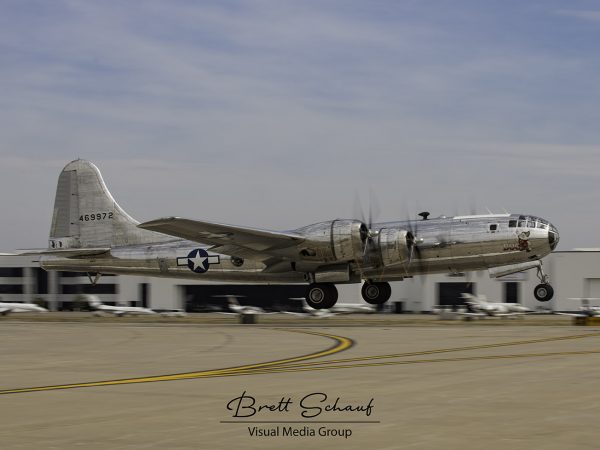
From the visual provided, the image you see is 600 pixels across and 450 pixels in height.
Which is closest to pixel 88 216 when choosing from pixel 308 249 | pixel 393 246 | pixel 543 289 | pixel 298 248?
pixel 298 248

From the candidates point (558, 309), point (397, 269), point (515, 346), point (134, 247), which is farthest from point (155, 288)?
point (515, 346)

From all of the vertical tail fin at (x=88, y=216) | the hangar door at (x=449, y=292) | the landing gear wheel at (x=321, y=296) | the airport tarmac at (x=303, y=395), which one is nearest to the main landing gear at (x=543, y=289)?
the landing gear wheel at (x=321, y=296)

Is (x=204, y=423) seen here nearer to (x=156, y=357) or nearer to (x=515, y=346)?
(x=156, y=357)

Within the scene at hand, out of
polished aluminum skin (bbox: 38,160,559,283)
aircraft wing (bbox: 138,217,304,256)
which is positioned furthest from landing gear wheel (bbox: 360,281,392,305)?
aircraft wing (bbox: 138,217,304,256)

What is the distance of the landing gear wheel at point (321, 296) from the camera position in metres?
42.2

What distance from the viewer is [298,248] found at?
40.7 m

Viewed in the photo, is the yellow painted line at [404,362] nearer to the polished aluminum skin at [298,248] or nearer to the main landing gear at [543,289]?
the polished aluminum skin at [298,248]

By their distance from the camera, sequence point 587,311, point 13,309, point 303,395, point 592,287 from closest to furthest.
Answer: point 303,395 → point 587,311 → point 13,309 → point 592,287

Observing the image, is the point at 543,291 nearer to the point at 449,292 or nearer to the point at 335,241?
the point at 335,241

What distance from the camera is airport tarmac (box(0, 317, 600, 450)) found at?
35.8 feet

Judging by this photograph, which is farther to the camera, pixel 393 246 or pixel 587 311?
pixel 587 311

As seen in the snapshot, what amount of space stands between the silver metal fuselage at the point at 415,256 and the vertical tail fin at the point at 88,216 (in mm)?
751

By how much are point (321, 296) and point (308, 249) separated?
2889mm

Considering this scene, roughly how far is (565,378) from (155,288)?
82.3 meters
